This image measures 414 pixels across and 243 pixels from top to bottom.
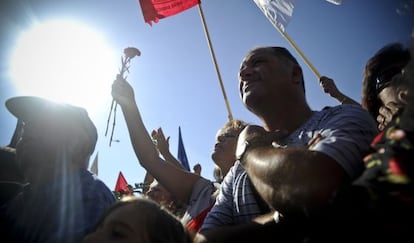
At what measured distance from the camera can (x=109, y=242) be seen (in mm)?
1648

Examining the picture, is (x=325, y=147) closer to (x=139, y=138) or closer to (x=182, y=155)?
(x=139, y=138)

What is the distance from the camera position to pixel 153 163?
9.11 ft

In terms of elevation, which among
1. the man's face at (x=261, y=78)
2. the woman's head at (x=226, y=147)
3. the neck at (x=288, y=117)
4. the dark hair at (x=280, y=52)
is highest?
the dark hair at (x=280, y=52)

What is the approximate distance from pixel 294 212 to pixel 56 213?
1.55 metres

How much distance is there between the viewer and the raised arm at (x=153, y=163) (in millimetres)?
2754

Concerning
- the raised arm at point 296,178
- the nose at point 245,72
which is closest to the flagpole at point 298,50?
the nose at point 245,72

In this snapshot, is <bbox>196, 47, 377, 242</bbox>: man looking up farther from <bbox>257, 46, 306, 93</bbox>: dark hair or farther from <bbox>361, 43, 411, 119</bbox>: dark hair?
<bbox>361, 43, 411, 119</bbox>: dark hair

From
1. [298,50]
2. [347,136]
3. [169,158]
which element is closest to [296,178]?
[347,136]

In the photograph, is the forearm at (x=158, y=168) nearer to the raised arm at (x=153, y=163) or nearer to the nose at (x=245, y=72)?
the raised arm at (x=153, y=163)

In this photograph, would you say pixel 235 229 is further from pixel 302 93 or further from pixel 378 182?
pixel 302 93

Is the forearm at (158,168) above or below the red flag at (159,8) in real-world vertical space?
below

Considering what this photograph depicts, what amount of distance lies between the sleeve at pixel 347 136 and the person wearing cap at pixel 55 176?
4.64 ft

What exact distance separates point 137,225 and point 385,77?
1.87 meters

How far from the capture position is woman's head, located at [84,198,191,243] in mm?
1706
